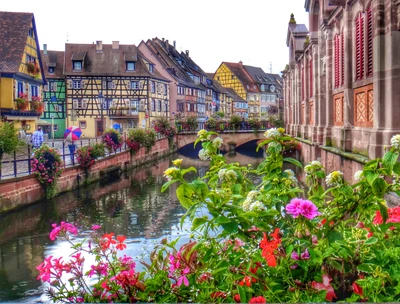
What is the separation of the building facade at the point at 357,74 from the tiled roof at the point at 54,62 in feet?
117

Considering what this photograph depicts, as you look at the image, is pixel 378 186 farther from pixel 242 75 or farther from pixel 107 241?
pixel 242 75

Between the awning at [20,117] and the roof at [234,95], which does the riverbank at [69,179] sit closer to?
the awning at [20,117]

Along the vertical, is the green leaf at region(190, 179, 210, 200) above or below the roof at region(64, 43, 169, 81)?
below

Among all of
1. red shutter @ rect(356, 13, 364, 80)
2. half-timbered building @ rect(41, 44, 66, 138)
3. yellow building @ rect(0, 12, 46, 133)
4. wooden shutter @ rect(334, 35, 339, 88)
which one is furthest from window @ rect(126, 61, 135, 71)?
red shutter @ rect(356, 13, 364, 80)

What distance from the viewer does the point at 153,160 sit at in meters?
41.5

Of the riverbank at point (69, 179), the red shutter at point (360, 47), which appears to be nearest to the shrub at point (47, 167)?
the riverbank at point (69, 179)

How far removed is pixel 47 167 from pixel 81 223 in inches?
193

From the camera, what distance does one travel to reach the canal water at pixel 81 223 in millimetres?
10609

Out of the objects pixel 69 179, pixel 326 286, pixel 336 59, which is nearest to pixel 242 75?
pixel 69 179

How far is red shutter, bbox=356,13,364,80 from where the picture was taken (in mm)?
14234

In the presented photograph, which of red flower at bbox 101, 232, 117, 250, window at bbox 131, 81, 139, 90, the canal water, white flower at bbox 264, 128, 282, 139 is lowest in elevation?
the canal water

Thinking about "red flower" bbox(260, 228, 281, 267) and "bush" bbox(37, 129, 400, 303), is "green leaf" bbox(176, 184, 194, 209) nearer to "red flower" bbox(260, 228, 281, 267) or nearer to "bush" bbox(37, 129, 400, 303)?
"bush" bbox(37, 129, 400, 303)

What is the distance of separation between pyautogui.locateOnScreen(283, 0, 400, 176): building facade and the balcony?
31.2m

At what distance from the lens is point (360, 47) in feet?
47.1
